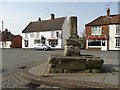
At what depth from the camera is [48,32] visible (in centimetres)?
5338

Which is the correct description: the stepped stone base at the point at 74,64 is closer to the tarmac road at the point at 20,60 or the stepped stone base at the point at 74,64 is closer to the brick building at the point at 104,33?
the tarmac road at the point at 20,60

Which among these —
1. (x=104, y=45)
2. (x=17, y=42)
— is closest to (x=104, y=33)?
(x=104, y=45)

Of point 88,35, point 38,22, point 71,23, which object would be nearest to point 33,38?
point 38,22

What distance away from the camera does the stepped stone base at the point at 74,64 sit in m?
9.59

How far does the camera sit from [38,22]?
198 feet

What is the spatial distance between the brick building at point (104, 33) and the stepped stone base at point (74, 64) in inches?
1359

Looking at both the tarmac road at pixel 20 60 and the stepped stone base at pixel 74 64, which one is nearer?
the stepped stone base at pixel 74 64

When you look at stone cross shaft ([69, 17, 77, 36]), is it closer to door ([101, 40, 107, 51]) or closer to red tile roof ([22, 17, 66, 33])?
door ([101, 40, 107, 51])

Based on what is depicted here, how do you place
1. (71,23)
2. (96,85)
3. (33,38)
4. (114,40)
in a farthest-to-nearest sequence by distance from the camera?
(33,38) → (114,40) → (71,23) → (96,85)

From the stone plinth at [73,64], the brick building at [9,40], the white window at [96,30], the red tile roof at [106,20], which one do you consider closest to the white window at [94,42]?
the white window at [96,30]

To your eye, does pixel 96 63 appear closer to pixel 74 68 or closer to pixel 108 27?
pixel 74 68

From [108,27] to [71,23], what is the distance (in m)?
33.2

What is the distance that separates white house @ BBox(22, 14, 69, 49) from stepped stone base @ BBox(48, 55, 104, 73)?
4074 centimetres

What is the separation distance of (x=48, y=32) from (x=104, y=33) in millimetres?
16184
